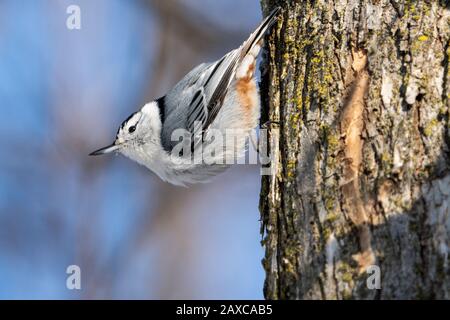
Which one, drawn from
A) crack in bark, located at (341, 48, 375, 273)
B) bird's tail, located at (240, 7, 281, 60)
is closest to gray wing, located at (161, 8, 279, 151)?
bird's tail, located at (240, 7, 281, 60)

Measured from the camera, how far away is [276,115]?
102 inches

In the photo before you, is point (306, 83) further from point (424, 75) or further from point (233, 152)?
point (233, 152)

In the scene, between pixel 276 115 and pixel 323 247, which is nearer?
pixel 323 247

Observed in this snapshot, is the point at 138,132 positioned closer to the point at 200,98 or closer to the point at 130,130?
the point at 130,130

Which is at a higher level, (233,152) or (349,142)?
(233,152)

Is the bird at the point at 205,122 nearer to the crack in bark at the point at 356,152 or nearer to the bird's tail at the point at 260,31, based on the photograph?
the bird's tail at the point at 260,31

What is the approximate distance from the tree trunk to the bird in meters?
0.74

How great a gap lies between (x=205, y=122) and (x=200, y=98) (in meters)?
0.14

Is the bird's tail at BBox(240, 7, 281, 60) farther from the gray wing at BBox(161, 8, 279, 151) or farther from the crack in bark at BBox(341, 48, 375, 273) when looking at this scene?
the crack in bark at BBox(341, 48, 375, 273)
